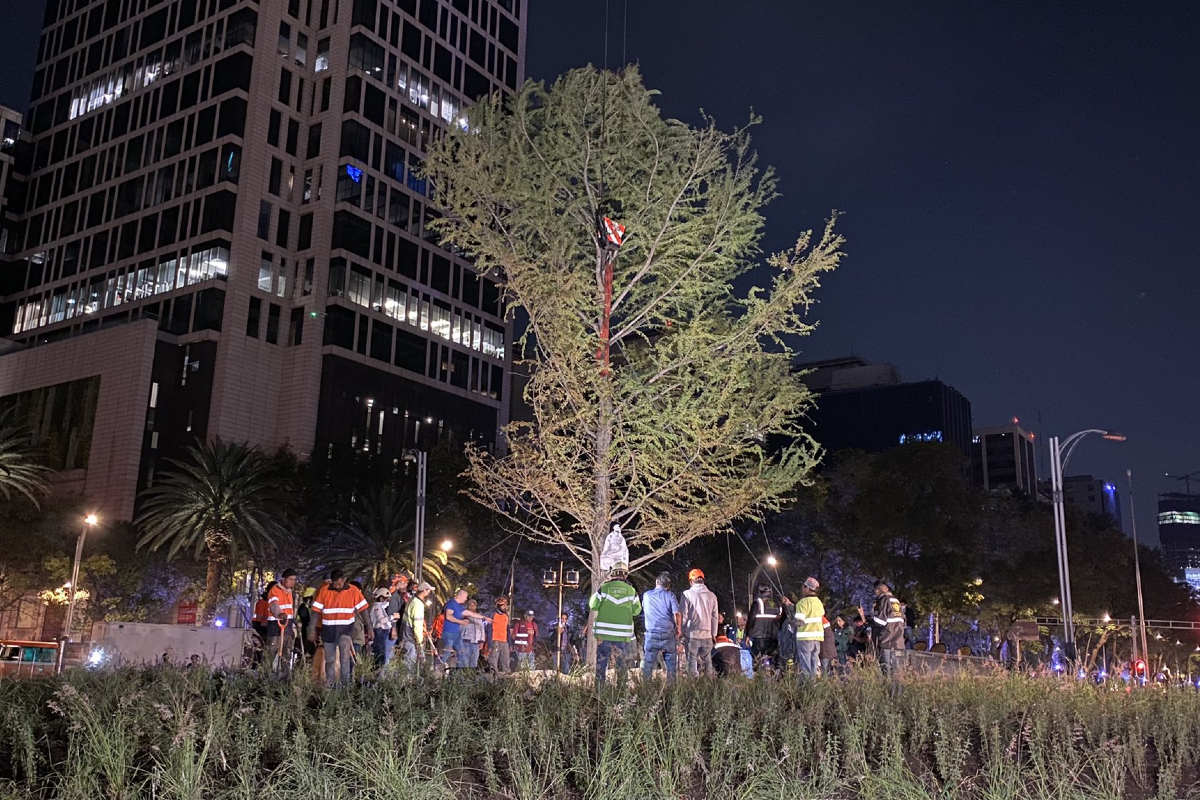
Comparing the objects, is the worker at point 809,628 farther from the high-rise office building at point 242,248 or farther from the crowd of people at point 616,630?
the high-rise office building at point 242,248

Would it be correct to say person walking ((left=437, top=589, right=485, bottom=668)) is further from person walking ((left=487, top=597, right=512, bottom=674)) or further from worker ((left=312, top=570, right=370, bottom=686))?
worker ((left=312, top=570, right=370, bottom=686))

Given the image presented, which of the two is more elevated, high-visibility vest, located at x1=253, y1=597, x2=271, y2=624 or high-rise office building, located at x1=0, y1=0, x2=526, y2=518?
high-rise office building, located at x1=0, y1=0, x2=526, y2=518

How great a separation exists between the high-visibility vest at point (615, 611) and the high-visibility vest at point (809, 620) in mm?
3144

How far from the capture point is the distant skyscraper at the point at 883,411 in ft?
488

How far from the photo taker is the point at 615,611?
44.1ft

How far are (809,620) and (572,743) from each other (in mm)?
9275

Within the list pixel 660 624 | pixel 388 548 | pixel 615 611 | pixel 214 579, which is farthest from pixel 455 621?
pixel 214 579

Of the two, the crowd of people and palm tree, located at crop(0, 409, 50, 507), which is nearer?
the crowd of people

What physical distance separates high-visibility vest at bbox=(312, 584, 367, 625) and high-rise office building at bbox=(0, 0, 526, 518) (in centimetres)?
5605

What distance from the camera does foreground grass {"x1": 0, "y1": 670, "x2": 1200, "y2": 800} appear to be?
5.79 meters

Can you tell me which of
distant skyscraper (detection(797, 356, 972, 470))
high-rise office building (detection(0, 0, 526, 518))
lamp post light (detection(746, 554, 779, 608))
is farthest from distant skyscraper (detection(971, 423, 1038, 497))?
lamp post light (detection(746, 554, 779, 608))

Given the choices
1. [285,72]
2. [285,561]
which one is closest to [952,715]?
[285,561]

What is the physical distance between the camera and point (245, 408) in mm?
70250

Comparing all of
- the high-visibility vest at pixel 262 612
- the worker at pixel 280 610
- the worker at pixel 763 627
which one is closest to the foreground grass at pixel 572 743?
the worker at pixel 280 610
